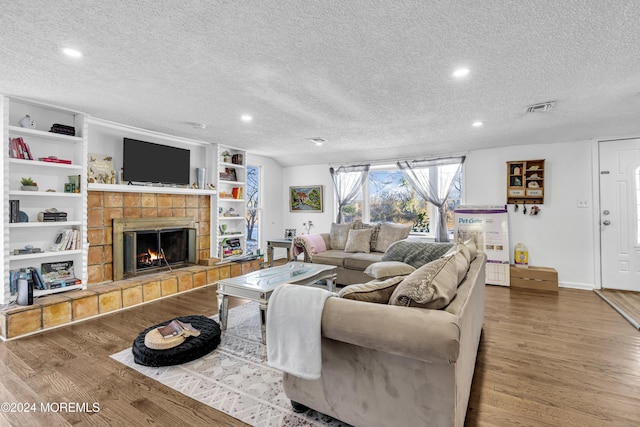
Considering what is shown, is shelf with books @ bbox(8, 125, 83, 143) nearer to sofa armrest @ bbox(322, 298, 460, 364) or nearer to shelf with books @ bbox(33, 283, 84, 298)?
shelf with books @ bbox(33, 283, 84, 298)

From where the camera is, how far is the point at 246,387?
205 cm

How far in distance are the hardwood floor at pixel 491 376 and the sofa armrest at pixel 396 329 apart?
2.84 ft

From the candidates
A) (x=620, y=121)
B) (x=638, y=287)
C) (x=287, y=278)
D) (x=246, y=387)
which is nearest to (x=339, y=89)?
(x=287, y=278)

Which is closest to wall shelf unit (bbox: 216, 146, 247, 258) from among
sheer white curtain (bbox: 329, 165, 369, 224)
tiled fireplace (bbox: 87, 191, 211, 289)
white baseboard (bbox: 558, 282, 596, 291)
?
tiled fireplace (bbox: 87, 191, 211, 289)

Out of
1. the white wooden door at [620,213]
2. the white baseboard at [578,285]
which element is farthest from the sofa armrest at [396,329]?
the white wooden door at [620,213]

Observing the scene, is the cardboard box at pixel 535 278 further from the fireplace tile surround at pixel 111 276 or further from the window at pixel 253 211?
the window at pixel 253 211

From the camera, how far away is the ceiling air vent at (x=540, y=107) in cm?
303

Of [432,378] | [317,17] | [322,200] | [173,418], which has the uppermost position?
[317,17]

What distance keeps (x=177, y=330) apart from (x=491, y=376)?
2.46 meters

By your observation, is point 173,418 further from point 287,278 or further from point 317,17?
point 317,17

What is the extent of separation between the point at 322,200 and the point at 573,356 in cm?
486

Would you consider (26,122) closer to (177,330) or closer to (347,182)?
(177,330)

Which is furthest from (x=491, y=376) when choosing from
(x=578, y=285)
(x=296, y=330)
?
(x=578, y=285)

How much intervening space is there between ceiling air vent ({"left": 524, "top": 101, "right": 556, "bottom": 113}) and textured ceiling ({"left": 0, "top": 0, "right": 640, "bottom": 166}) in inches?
3.8
